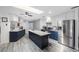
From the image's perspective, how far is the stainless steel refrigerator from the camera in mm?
3808

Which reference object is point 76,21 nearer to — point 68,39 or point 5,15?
point 68,39

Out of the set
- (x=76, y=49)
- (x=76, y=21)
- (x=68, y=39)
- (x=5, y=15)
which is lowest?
(x=76, y=49)

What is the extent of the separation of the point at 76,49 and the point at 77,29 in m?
0.82

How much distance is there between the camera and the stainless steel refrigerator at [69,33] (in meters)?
3.81

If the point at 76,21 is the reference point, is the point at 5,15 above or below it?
above

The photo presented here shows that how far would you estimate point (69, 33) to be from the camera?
3936mm

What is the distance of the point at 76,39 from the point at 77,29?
0.41 m

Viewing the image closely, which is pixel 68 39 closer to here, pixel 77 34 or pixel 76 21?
pixel 77 34

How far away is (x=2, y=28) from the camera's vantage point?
5051 mm
